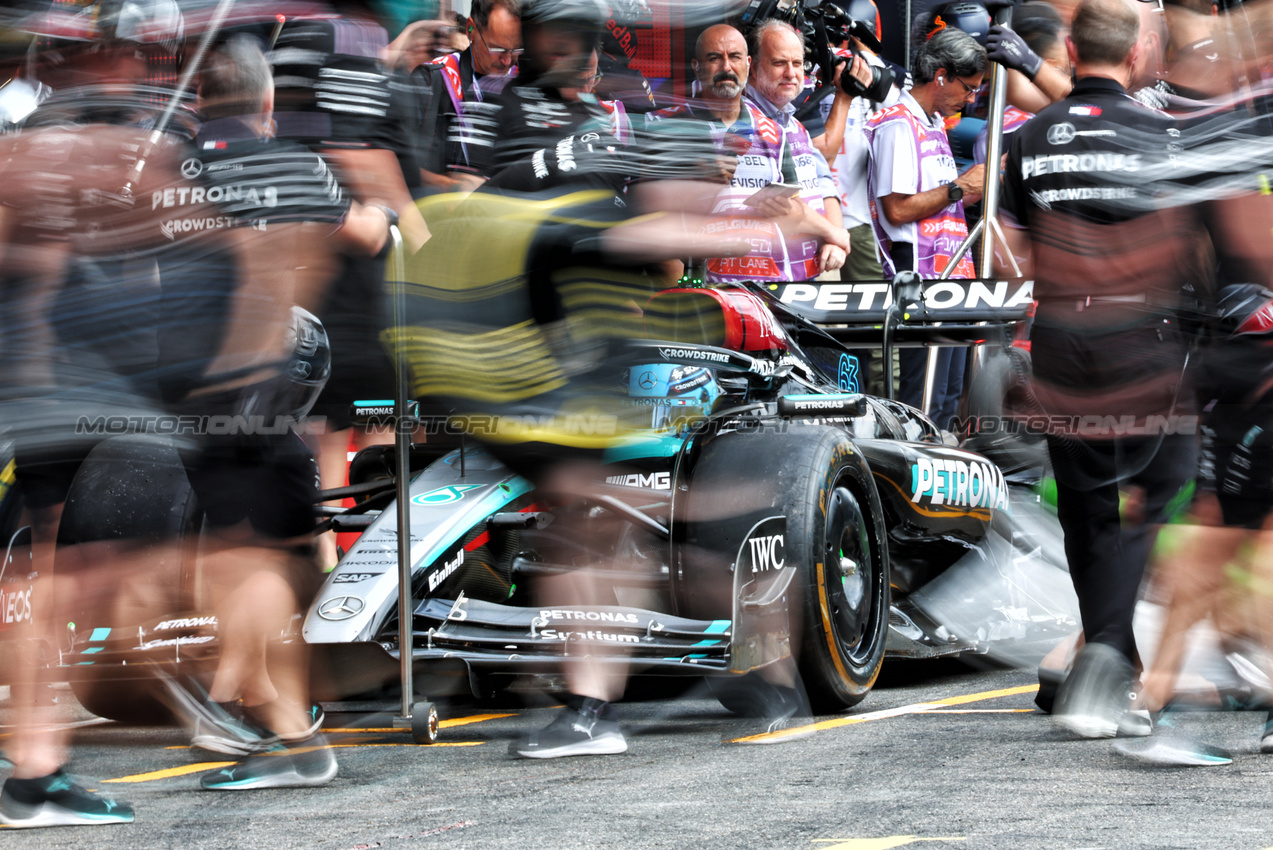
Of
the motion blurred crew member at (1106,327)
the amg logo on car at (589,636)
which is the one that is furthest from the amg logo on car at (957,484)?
the amg logo on car at (589,636)

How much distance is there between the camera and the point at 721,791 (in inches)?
131

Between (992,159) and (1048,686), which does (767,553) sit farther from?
(992,159)

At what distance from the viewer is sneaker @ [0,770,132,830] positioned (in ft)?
10.2

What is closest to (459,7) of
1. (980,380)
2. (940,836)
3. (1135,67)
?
(980,380)

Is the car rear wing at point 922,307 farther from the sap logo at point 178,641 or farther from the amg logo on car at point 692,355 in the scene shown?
the sap logo at point 178,641

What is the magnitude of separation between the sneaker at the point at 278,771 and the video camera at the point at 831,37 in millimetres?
5191

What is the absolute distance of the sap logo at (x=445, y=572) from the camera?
4191mm

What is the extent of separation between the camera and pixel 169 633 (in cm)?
415

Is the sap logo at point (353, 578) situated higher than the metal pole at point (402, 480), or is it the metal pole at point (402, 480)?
the metal pole at point (402, 480)

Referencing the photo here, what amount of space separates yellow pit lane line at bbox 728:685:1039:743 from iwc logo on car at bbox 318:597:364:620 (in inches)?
40.0

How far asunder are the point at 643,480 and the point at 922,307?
1.47 m

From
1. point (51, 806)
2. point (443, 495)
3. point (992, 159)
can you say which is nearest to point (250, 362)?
point (51, 806)

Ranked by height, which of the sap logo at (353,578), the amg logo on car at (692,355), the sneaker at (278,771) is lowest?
the sneaker at (278,771)

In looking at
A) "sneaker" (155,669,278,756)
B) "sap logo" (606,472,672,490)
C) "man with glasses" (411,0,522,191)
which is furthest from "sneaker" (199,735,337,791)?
"man with glasses" (411,0,522,191)
